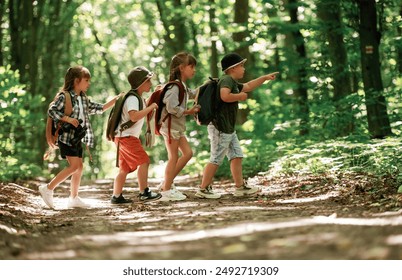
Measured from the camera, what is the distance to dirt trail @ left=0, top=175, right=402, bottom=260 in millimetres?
4062

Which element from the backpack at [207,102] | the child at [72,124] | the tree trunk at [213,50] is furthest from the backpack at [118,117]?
the tree trunk at [213,50]

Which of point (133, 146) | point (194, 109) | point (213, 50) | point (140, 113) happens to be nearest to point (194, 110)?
point (194, 109)

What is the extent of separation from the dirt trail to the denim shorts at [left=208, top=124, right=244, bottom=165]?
2.02 ft

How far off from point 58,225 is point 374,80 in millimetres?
6369

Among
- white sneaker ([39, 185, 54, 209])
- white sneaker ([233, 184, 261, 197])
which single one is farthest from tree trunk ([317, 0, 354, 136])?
white sneaker ([39, 185, 54, 209])

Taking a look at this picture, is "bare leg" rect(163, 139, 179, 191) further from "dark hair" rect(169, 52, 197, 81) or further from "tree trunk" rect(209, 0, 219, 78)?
"tree trunk" rect(209, 0, 219, 78)

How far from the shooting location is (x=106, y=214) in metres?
6.97

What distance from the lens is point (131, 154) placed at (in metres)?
7.99

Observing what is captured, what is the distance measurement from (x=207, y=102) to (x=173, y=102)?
482mm

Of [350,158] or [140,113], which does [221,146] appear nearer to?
[140,113]

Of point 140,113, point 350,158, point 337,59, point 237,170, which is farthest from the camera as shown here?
point 337,59
